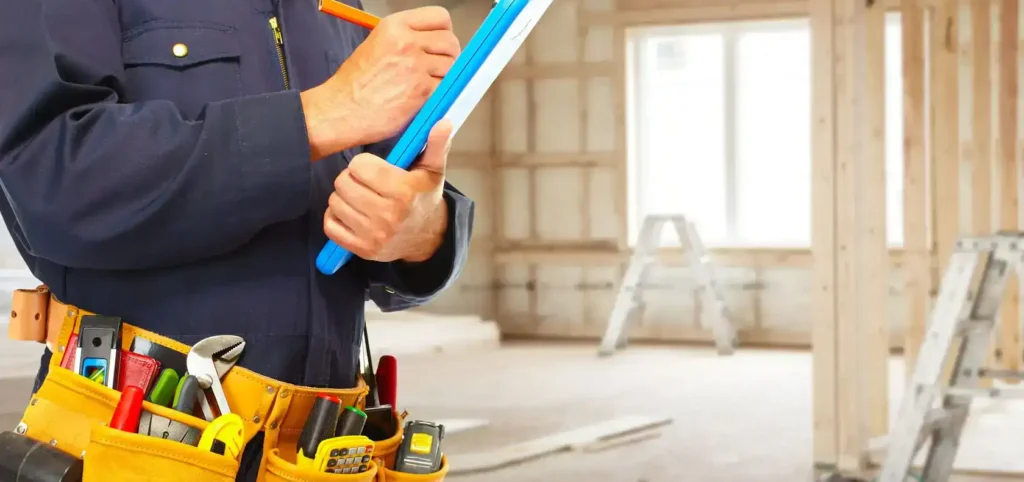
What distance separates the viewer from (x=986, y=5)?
16.6 feet

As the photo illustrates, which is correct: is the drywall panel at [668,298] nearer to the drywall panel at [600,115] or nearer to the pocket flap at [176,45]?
the drywall panel at [600,115]

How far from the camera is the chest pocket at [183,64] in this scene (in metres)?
0.91

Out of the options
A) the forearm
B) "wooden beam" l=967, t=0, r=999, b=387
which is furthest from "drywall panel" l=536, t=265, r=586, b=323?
the forearm

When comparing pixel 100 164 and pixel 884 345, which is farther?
pixel 884 345

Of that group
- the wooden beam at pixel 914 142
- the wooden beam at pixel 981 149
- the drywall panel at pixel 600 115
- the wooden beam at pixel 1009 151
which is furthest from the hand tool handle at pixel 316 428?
the drywall panel at pixel 600 115

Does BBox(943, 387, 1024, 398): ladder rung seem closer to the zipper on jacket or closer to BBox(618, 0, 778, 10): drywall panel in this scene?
the zipper on jacket

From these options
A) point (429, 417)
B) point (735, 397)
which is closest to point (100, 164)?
point (429, 417)

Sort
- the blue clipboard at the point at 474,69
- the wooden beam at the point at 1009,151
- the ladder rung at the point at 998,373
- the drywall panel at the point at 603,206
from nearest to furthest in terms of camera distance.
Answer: the blue clipboard at the point at 474,69 < the ladder rung at the point at 998,373 < the wooden beam at the point at 1009,151 < the drywall panel at the point at 603,206

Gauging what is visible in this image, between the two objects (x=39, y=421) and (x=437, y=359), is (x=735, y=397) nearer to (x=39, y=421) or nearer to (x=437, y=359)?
(x=437, y=359)

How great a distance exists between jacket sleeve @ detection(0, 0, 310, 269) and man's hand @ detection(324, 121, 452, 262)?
0.03 metres

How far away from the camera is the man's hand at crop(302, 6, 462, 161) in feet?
2.82

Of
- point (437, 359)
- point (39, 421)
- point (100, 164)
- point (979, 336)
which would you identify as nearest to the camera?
point (100, 164)

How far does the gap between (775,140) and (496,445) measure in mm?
4119

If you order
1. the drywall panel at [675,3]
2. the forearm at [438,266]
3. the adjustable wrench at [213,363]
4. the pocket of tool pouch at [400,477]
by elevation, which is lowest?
the pocket of tool pouch at [400,477]
